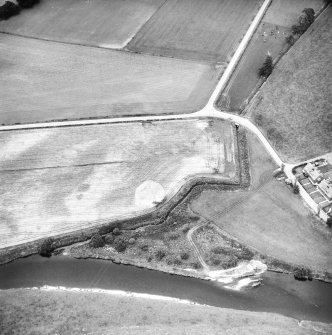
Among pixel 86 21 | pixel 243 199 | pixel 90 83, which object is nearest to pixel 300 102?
pixel 243 199

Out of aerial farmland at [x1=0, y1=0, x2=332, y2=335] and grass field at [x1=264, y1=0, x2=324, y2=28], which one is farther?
grass field at [x1=264, y1=0, x2=324, y2=28]

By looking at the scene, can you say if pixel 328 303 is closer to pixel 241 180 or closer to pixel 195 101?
pixel 241 180

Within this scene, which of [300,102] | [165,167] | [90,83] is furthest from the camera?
[90,83]

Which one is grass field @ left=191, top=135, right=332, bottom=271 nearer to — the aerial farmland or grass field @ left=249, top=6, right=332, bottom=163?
the aerial farmland

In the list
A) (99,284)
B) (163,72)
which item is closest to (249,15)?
(163,72)

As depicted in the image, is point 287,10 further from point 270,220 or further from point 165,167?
point 270,220

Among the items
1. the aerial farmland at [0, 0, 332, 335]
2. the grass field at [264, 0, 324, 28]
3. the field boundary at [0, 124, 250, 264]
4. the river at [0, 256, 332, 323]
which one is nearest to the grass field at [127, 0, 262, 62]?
the aerial farmland at [0, 0, 332, 335]
